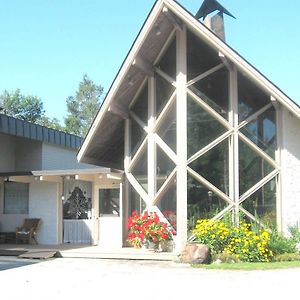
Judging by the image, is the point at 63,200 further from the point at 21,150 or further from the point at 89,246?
the point at 21,150

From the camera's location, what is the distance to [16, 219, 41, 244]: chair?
17.5 m

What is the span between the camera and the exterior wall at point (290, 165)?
13922 mm

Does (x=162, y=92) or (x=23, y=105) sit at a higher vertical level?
(x=23, y=105)

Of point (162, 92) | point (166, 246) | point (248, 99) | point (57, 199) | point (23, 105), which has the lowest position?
point (166, 246)

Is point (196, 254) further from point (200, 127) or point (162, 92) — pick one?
point (162, 92)

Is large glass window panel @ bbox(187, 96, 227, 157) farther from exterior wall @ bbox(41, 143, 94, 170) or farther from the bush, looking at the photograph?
exterior wall @ bbox(41, 143, 94, 170)

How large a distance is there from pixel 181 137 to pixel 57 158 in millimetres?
8968

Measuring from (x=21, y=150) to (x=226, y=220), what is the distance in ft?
34.5

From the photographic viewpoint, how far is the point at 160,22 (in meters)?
14.0

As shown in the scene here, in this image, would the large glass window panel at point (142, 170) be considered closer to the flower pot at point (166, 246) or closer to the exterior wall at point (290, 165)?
the flower pot at point (166, 246)

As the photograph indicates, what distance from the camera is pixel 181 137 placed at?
46.5 ft

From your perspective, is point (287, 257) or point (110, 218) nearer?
point (287, 257)

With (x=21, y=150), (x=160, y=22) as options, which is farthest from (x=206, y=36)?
(x=21, y=150)

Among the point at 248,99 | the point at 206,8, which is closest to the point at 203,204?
the point at 248,99
